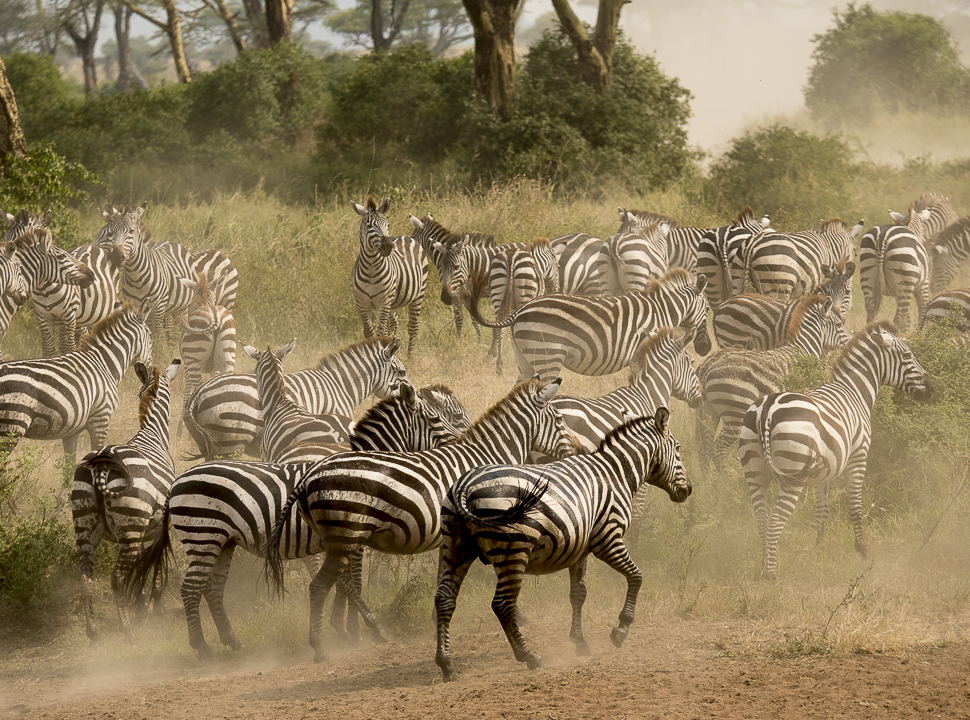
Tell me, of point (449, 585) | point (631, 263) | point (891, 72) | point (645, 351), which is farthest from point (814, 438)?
point (891, 72)

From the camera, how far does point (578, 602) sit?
5934 mm

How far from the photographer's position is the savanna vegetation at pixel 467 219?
6.85 meters

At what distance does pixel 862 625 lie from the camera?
19.4 ft

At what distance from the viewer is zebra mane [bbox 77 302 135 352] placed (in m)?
8.55

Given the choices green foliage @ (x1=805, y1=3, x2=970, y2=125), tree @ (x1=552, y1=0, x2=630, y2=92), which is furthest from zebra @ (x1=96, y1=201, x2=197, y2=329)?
green foliage @ (x1=805, y1=3, x2=970, y2=125)

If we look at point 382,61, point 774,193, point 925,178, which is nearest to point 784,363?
point 774,193

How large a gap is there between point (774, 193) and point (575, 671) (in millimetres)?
13563

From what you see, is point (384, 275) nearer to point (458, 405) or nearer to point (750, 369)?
point (458, 405)

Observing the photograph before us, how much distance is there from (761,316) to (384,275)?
185 inches

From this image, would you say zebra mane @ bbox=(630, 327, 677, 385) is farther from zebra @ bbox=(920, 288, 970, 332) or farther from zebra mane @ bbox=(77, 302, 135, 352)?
zebra mane @ bbox=(77, 302, 135, 352)

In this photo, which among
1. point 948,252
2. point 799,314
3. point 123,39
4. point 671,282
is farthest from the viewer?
point 123,39

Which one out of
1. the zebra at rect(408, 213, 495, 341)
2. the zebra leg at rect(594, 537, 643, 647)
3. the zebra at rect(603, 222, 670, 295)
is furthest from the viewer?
the zebra at rect(408, 213, 495, 341)

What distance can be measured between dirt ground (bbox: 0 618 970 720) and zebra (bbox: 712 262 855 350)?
13.8 feet

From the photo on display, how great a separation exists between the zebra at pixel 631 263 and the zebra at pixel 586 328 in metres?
1.99
